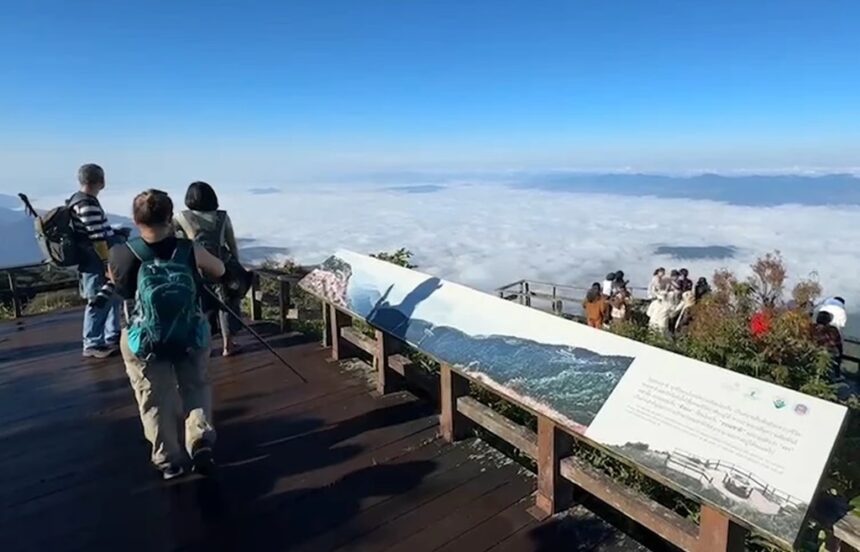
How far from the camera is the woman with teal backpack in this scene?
2.39m

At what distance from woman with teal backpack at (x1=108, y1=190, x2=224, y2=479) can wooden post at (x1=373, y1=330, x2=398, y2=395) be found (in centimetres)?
118

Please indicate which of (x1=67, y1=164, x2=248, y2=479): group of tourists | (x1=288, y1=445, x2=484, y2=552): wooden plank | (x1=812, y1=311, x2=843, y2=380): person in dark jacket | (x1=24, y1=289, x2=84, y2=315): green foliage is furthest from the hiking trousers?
(x1=24, y1=289, x2=84, y2=315): green foliage

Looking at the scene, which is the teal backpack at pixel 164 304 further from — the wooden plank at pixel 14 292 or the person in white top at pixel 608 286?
the person in white top at pixel 608 286

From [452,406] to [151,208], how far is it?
1.75 m

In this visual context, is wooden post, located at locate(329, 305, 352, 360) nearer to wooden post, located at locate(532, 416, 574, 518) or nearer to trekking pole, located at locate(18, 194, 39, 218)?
wooden post, located at locate(532, 416, 574, 518)

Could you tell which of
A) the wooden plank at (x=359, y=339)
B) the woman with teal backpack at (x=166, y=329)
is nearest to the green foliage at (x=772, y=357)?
the wooden plank at (x=359, y=339)

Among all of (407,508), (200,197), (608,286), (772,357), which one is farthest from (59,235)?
(608,286)

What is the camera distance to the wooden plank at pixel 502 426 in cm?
258

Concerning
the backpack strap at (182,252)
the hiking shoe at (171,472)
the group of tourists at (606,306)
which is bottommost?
the group of tourists at (606,306)

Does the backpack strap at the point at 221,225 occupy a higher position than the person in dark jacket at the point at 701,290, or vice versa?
the backpack strap at the point at 221,225

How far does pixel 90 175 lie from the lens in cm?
387

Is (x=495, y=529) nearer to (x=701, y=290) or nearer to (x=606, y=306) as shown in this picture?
(x=606, y=306)

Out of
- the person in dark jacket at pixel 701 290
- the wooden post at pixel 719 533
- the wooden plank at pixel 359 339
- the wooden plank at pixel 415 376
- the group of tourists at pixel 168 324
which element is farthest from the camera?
the person in dark jacket at pixel 701 290

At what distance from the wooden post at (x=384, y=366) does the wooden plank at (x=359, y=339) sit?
146mm
